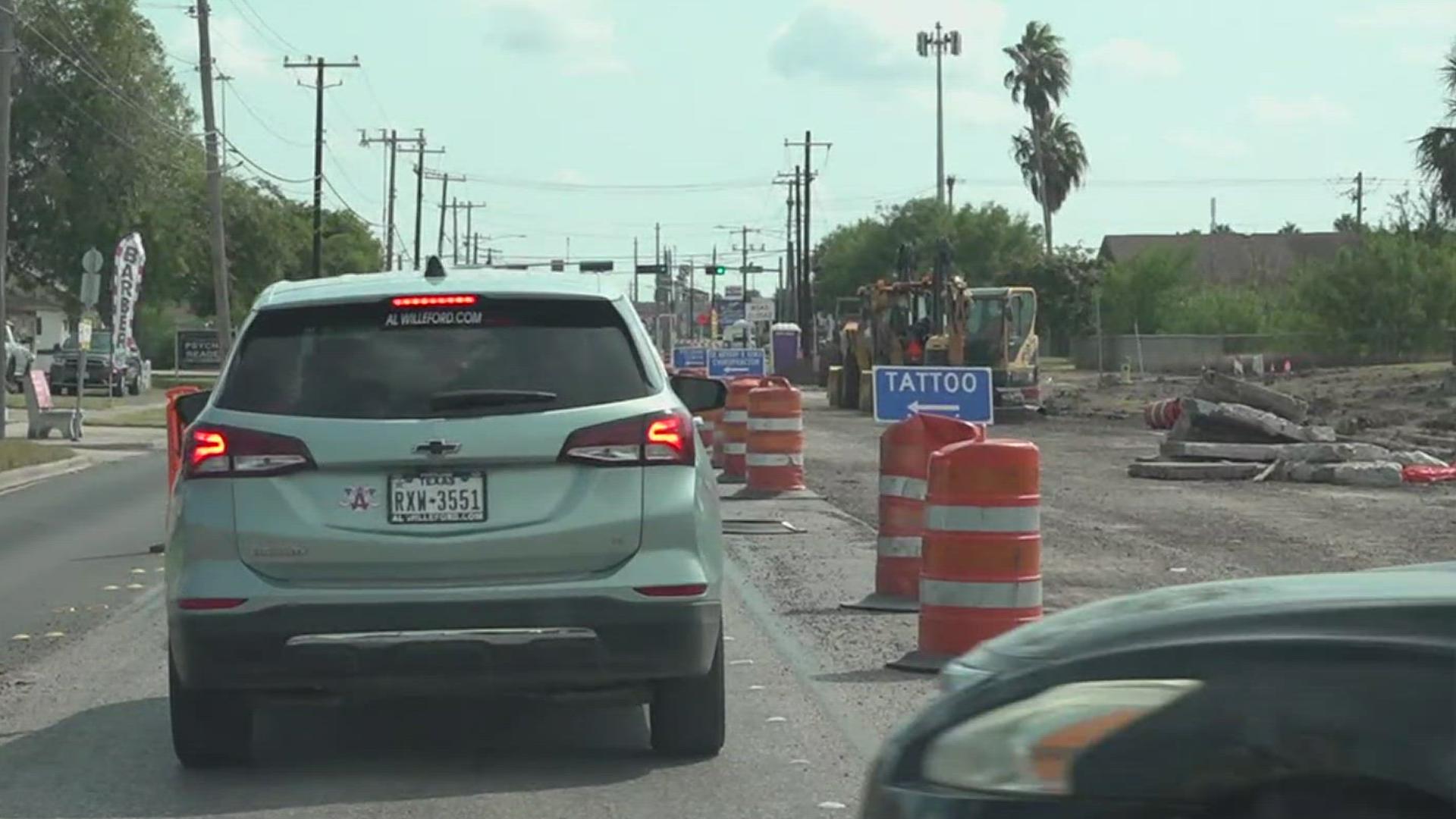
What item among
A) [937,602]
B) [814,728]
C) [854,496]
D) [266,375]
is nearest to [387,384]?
[266,375]

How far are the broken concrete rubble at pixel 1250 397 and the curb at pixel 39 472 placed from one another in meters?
15.6

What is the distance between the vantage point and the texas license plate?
24.7 ft

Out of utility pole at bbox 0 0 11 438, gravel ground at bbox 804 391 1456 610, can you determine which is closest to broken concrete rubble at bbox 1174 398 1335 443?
gravel ground at bbox 804 391 1456 610

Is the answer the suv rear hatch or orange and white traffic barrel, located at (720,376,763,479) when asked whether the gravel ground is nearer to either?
orange and white traffic barrel, located at (720,376,763,479)

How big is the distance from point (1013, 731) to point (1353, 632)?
65cm

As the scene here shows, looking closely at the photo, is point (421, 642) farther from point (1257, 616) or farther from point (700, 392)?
point (1257, 616)

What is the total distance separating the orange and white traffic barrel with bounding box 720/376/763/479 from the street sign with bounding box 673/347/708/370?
14.5 m

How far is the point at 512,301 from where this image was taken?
7840 mm

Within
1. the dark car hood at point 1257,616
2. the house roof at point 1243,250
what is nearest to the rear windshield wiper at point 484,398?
the dark car hood at point 1257,616

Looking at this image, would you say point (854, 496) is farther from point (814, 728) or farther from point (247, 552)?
point (247, 552)

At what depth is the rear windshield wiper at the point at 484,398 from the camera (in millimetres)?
7605

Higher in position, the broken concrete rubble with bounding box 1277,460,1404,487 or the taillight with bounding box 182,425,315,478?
the taillight with bounding box 182,425,315,478

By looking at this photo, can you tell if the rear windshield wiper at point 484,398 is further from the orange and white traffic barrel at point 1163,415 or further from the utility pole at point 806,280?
the utility pole at point 806,280

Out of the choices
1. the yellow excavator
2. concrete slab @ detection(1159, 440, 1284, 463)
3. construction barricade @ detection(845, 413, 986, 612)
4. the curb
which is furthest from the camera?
the yellow excavator
